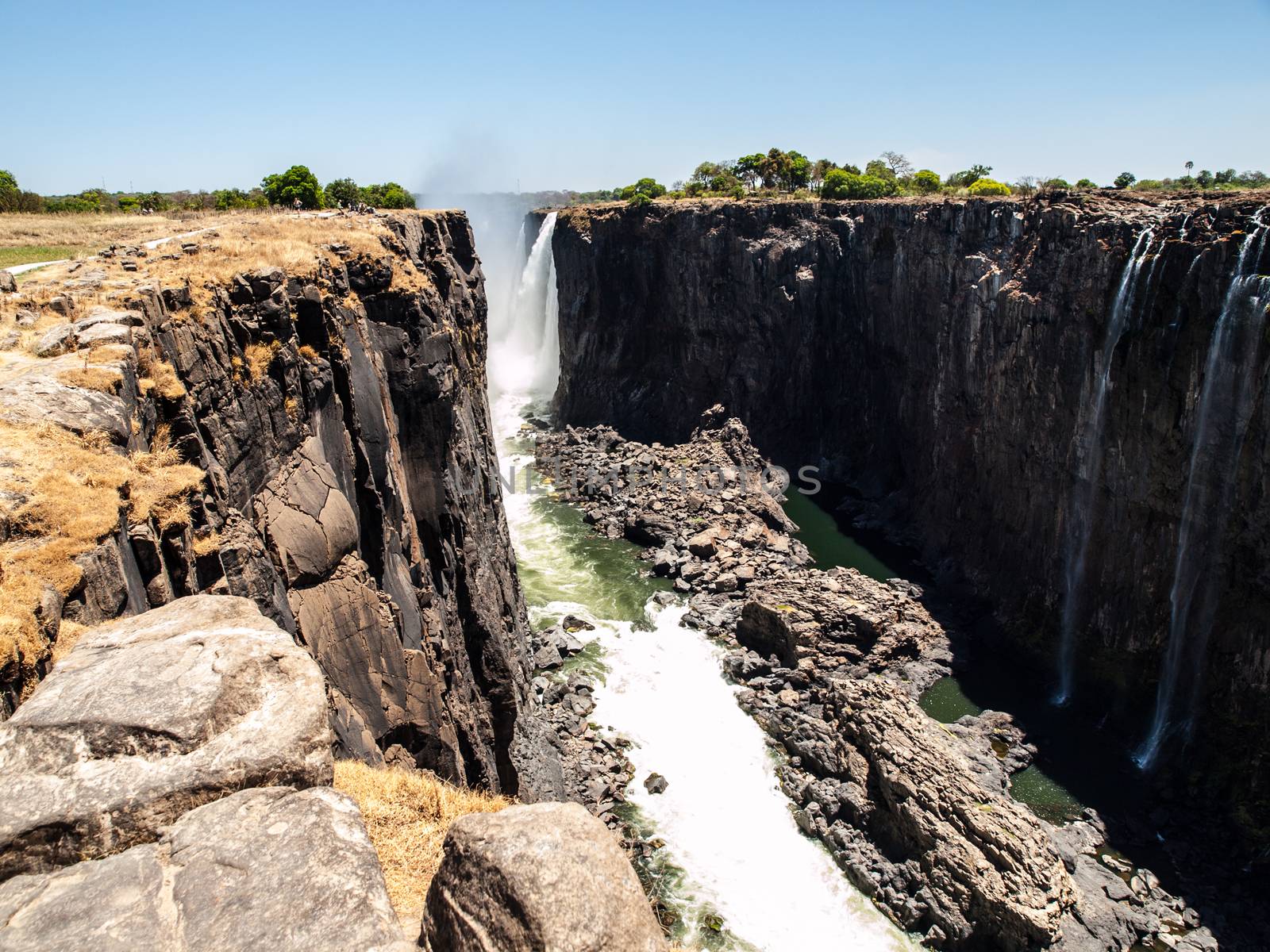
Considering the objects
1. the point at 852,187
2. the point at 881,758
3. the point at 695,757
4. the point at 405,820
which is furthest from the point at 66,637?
the point at 852,187

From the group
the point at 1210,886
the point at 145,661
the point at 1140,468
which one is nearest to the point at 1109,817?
the point at 1210,886

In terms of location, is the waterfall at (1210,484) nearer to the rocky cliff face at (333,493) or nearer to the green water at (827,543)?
the green water at (827,543)

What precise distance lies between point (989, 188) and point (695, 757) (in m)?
46.9

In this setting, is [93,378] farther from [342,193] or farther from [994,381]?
[342,193]

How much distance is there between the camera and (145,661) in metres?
7.04

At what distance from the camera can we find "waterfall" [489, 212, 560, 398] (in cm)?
7894

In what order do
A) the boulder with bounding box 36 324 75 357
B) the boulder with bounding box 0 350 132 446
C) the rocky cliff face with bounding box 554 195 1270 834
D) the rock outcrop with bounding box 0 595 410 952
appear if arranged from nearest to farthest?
the rock outcrop with bounding box 0 595 410 952
the boulder with bounding box 0 350 132 446
the boulder with bounding box 36 324 75 357
the rocky cliff face with bounding box 554 195 1270 834

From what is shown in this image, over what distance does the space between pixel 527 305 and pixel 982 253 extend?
51315mm

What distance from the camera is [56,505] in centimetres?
872

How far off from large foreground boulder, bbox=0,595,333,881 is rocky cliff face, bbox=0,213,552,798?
96cm

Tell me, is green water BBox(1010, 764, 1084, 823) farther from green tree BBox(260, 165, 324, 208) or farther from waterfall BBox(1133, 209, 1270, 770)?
green tree BBox(260, 165, 324, 208)

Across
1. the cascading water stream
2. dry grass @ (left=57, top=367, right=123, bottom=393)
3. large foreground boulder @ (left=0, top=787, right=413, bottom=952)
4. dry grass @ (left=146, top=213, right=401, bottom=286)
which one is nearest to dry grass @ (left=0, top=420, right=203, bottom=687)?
dry grass @ (left=57, top=367, right=123, bottom=393)

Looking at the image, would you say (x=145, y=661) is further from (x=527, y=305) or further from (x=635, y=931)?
(x=527, y=305)

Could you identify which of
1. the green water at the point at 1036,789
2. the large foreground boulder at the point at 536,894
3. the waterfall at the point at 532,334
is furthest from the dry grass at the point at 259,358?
the waterfall at the point at 532,334
